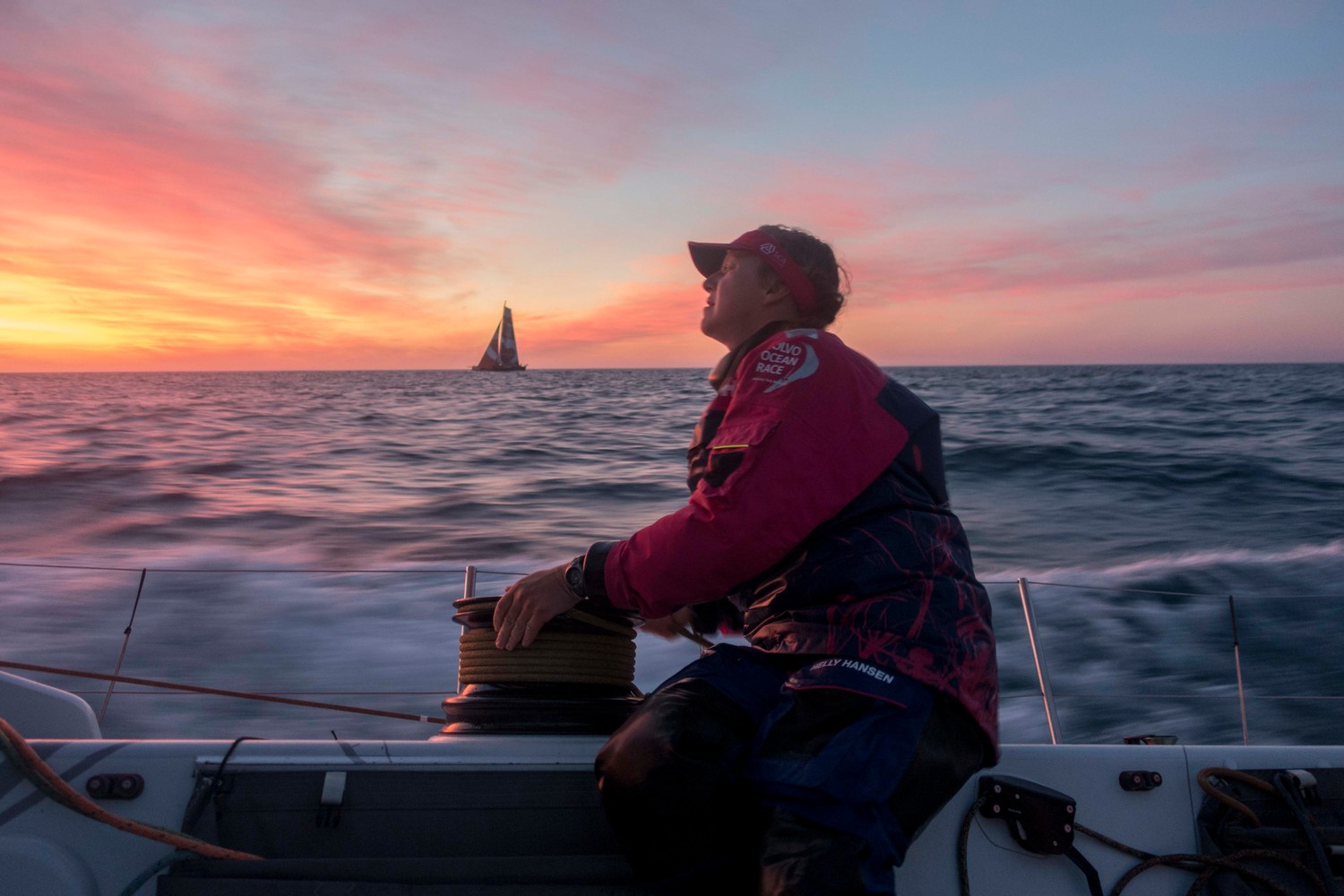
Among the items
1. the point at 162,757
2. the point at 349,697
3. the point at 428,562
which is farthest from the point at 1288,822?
the point at 428,562

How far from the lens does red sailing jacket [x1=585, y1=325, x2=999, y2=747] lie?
1.28 m

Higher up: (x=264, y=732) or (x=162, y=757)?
(x=162, y=757)

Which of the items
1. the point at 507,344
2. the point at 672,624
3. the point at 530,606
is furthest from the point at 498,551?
the point at 507,344

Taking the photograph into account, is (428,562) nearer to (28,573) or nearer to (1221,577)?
(28,573)

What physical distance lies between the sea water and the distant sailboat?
165 ft

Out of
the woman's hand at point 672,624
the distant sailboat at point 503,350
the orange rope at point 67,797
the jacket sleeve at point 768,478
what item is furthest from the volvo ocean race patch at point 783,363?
the distant sailboat at point 503,350

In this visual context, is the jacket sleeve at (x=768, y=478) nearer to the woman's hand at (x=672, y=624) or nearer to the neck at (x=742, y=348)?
the neck at (x=742, y=348)

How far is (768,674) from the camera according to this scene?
139cm

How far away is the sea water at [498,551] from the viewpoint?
4.53m

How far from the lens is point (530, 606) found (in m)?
1.53

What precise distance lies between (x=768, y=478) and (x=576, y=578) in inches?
14.0

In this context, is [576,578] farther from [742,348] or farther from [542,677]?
[742,348]

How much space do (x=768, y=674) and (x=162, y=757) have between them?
97 centimetres

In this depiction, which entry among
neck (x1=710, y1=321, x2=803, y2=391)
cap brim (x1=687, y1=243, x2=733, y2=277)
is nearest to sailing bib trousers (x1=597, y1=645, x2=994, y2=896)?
neck (x1=710, y1=321, x2=803, y2=391)
